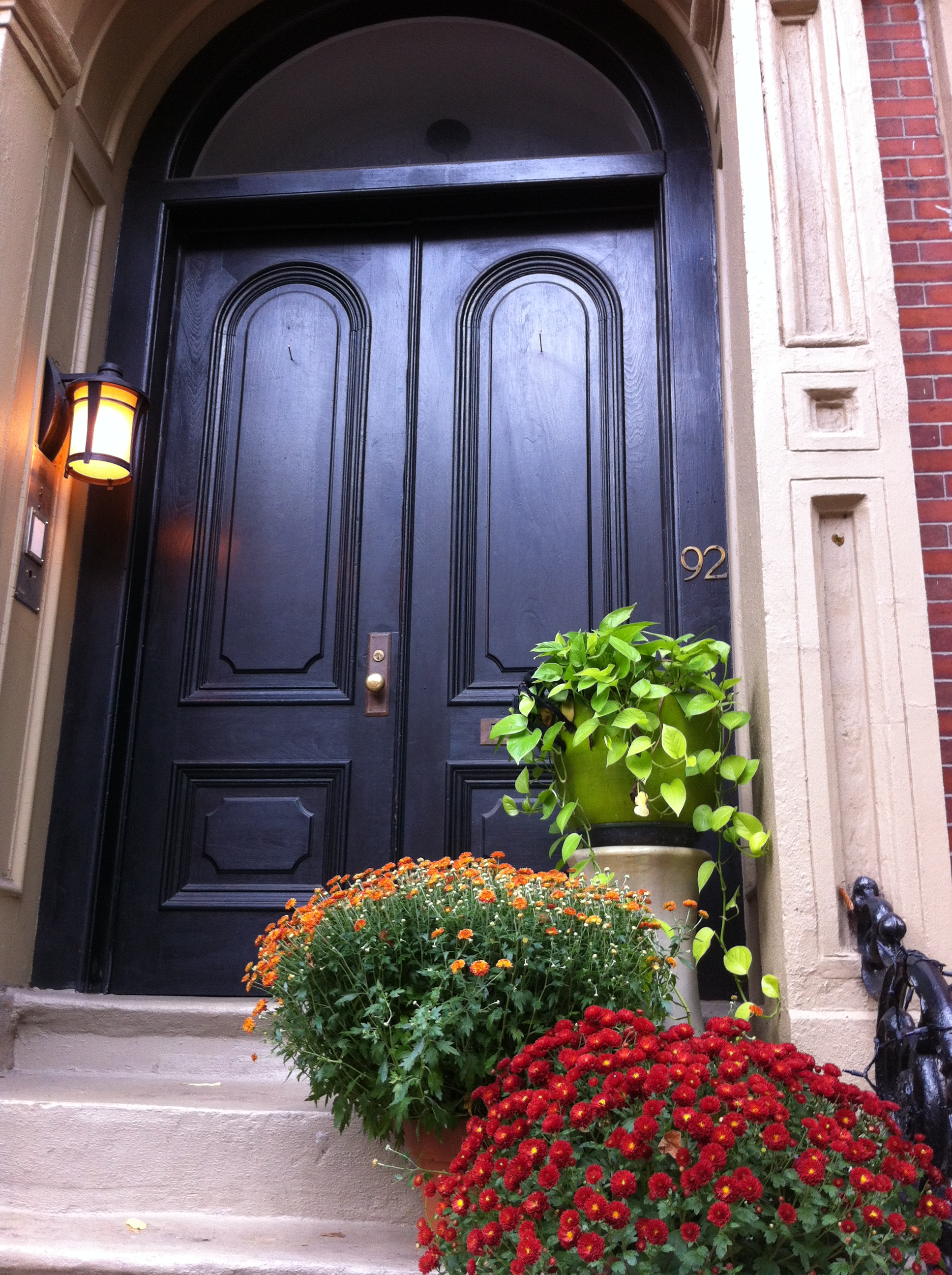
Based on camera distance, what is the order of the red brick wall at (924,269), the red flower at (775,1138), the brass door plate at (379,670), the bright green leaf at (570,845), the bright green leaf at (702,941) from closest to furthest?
the red flower at (775,1138) → the bright green leaf at (702,941) → the bright green leaf at (570,845) → the red brick wall at (924,269) → the brass door plate at (379,670)

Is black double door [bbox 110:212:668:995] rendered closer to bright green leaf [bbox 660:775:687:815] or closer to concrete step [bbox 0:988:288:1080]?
concrete step [bbox 0:988:288:1080]

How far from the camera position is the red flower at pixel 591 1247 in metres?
1.63

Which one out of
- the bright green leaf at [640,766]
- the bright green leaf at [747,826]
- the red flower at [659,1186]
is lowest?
the red flower at [659,1186]

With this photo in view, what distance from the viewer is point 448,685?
385cm

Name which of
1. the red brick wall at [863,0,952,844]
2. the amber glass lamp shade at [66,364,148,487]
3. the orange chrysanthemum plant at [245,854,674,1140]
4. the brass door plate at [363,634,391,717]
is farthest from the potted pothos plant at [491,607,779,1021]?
the amber glass lamp shade at [66,364,148,487]

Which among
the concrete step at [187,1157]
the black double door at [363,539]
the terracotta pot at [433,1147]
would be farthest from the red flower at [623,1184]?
the black double door at [363,539]

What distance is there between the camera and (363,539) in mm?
4043

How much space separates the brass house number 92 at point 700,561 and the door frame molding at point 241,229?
0.06 metres

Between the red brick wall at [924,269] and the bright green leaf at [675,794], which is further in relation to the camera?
the red brick wall at [924,269]

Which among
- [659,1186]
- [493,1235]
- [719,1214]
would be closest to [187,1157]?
[493,1235]

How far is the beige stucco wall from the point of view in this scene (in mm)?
2693

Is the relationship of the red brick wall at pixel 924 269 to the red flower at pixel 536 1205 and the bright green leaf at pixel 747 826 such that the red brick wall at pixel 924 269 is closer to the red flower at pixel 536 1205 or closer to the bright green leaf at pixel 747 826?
the bright green leaf at pixel 747 826

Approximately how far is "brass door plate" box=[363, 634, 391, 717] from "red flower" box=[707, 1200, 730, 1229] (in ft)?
7.78

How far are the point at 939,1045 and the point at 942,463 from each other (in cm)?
176
